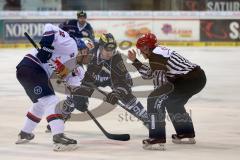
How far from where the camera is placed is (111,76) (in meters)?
7.52

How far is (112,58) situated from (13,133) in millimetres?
1259

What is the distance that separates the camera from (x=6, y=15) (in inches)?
808

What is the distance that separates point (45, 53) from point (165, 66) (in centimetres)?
109

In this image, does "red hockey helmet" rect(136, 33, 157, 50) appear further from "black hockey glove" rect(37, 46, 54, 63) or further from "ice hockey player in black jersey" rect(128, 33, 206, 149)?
"black hockey glove" rect(37, 46, 54, 63)

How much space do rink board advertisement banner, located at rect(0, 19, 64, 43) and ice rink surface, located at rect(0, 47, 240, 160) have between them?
846 cm

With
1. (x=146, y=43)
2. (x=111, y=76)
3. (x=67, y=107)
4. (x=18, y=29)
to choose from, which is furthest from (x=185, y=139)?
(x=18, y=29)

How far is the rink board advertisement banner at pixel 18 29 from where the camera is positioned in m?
20.3

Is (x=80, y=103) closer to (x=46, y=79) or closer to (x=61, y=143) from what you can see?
(x=46, y=79)

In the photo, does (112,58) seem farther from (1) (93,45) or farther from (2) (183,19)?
(2) (183,19)

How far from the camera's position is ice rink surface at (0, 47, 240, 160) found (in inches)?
242

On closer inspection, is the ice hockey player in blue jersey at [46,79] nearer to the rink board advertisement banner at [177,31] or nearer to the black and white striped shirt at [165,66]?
the black and white striped shirt at [165,66]

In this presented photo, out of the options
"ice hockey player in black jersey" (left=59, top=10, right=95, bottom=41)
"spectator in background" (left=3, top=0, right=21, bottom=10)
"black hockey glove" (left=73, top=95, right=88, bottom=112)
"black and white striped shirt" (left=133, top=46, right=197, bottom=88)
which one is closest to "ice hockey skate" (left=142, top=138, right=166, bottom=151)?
"black and white striped shirt" (left=133, top=46, right=197, bottom=88)

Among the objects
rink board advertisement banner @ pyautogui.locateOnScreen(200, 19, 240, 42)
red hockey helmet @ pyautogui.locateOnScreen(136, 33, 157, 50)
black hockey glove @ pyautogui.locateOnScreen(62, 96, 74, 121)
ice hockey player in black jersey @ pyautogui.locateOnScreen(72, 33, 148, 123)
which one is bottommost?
rink board advertisement banner @ pyautogui.locateOnScreen(200, 19, 240, 42)

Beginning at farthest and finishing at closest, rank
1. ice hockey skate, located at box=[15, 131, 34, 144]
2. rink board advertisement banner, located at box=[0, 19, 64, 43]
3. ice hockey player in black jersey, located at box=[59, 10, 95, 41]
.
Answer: rink board advertisement banner, located at box=[0, 19, 64, 43]
ice hockey player in black jersey, located at box=[59, 10, 95, 41]
ice hockey skate, located at box=[15, 131, 34, 144]
